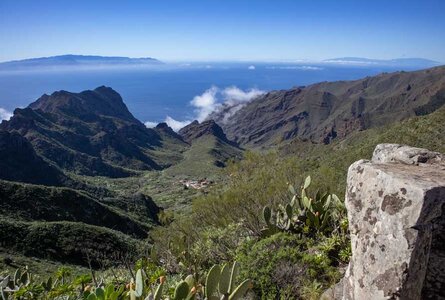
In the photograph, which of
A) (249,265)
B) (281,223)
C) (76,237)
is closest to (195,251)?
(281,223)

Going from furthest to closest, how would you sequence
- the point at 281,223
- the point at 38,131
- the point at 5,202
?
the point at 38,131 < the point at 5,202 < the point at 281,223

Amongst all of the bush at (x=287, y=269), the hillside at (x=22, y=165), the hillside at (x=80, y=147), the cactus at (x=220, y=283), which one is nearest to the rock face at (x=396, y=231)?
the cactus at (x=220, y=283)

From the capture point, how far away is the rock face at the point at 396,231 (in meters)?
4.41

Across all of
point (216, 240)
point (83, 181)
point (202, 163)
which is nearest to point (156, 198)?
point (83, 181)

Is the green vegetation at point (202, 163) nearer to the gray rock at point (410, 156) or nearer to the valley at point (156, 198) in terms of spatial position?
the valley at point (156, 198)

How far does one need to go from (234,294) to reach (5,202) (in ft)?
184

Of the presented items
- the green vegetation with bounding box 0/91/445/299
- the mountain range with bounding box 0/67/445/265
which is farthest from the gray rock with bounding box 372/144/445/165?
the mountain range with bounding box 0/67/445/265

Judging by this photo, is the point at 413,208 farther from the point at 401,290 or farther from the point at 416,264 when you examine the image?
the point at 401,290

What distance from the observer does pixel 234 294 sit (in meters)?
5.46

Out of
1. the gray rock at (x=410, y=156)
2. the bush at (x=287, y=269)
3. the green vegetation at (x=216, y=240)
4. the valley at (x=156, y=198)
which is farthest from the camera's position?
the valley at (x=156, y=198)

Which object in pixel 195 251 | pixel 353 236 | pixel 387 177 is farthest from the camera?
pixel 195 251

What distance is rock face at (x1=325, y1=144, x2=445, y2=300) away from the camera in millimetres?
4406

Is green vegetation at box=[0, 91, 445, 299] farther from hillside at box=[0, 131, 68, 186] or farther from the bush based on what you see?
hillside at box=[0, 131, 68, 186]

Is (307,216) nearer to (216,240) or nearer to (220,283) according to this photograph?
(216,240)
